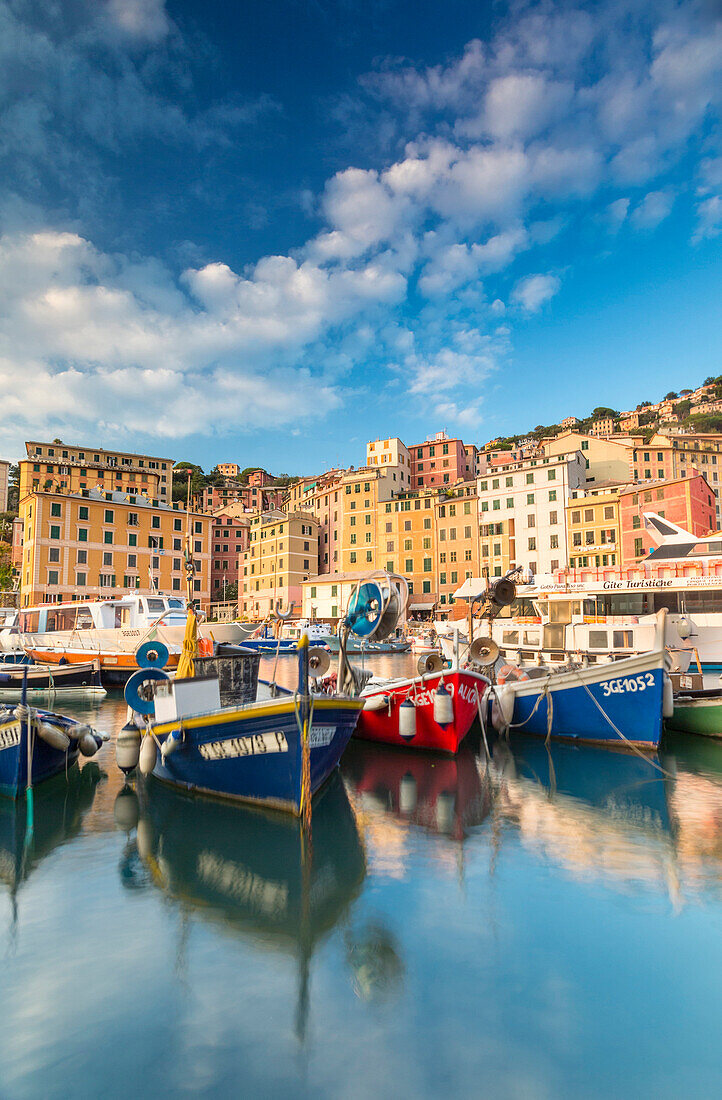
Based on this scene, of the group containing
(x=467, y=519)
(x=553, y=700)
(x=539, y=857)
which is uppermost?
(x=467, y=519)

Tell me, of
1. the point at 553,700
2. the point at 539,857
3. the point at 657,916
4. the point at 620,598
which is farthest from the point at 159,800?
the point at 620,598

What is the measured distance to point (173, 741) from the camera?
10.1 metres

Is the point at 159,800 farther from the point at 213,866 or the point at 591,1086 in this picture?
the point at 591,1086

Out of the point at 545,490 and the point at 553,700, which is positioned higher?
the point at 545,490

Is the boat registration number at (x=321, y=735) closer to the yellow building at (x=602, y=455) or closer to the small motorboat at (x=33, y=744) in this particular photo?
the small motorboat at (x=33, y=744)

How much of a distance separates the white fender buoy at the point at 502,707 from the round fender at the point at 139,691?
917cm

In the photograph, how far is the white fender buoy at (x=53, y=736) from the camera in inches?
433

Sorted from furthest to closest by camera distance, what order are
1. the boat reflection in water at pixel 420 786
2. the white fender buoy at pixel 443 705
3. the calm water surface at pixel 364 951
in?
the white fender buoy at pixel 443 705
the boat reflection in water at pixel 420 786
the calm water surface at pixel 364 951

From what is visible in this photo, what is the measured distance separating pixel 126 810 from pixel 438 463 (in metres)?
75.9

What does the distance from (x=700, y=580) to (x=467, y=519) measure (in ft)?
136

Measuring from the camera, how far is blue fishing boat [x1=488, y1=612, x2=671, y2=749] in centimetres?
1402

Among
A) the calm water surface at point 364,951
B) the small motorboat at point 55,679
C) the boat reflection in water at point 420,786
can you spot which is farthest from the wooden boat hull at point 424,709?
the small motorboat at point 55,679

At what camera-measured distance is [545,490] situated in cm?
5909

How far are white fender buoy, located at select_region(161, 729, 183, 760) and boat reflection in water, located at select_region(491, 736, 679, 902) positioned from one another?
574cm
